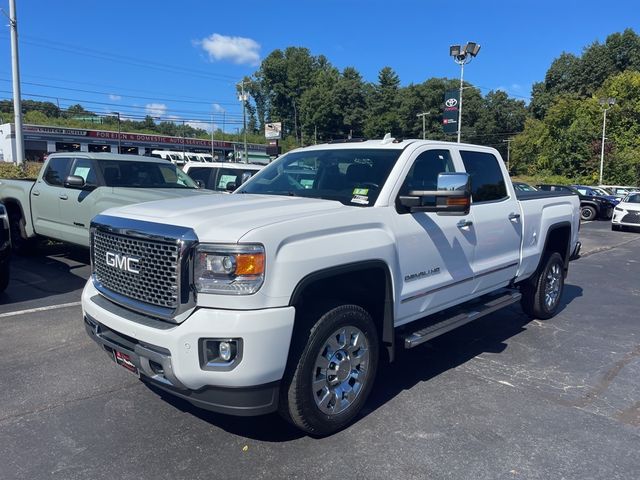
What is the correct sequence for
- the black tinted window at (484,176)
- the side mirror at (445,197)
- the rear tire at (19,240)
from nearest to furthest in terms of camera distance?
the side mirror at (445,197) < the black tinted window at (484,176) < the rear tire at (19,240)

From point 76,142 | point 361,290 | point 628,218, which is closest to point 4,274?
point 361,290

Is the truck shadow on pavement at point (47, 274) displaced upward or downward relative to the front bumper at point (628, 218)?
downward

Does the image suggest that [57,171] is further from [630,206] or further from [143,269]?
[630,206]

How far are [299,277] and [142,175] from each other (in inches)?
249

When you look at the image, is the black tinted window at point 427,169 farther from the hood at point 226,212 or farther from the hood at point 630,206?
the hood at point 630,206

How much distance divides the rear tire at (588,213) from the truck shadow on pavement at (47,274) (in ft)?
73.9

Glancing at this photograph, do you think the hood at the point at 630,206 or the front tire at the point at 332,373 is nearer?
the front tire at the point at 332,373

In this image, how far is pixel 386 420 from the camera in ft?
11.7

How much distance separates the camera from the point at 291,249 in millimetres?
2912

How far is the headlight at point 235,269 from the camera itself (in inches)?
109

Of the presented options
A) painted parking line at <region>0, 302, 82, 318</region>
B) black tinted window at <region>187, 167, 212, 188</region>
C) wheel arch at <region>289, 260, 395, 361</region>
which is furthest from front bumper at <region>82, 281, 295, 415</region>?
black tinted window at <region>187, 167, 212, 188</region>

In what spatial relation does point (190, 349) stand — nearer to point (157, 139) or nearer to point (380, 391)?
point (380, 391)

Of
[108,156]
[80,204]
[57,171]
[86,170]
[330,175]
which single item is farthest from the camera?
[57,171]

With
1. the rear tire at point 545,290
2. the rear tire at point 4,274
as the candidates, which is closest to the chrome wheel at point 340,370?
the rear tire at point 545,290
